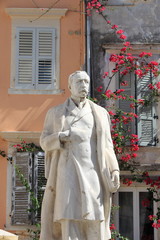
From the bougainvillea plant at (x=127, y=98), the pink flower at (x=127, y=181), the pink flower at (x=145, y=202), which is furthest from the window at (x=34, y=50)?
the pink flower at (x=145, y=202)

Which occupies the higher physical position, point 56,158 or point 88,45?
point 88,45

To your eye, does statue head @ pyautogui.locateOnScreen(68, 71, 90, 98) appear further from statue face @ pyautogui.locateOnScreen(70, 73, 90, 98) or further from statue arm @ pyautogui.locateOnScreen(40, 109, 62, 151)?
statue arm @ pyautogui.locateOnScreen(40, 109, 62, 151)

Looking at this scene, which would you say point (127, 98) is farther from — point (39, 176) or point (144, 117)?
point (39, 176)

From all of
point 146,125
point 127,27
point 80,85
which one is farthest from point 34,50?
point 80,85

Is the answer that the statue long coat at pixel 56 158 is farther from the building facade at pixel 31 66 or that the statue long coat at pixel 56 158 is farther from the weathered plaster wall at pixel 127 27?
the weathered plaster wall at pixel 127 27

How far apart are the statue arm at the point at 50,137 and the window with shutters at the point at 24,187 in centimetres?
881

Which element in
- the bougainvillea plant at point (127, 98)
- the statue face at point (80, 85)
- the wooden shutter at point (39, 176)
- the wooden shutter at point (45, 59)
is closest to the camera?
the statue face at point (80, 85)

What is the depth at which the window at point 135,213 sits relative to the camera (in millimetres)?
19156

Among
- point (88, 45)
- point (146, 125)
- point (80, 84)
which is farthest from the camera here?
point (88, 45)

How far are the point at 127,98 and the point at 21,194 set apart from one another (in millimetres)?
3188

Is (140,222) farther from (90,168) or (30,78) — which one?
(90,168)

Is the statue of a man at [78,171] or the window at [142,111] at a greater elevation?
the window at [142,111]

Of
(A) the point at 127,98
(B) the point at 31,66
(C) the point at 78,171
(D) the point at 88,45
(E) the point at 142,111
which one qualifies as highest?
(D) the point at 88,45

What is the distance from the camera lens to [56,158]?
31.4ft
